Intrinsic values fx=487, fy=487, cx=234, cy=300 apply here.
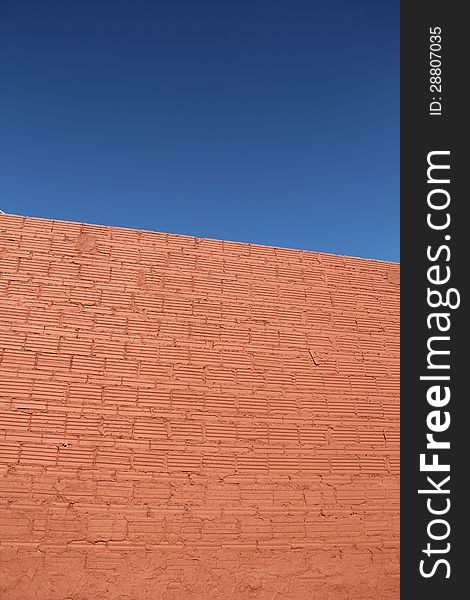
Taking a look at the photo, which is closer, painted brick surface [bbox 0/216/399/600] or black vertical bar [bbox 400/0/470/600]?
black vertical bar [bbox 400/0/470/600]

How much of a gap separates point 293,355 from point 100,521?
2.85 m

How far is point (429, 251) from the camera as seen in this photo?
15.7 ft

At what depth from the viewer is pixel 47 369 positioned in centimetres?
534

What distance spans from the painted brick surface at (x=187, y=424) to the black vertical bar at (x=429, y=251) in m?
1.17

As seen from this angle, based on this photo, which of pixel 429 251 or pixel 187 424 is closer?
pixel 429 251

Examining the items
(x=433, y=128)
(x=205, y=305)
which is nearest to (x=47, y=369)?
(x=205, y=305)

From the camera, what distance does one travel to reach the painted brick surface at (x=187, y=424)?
16.3 feet

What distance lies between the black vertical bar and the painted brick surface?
3.84ft

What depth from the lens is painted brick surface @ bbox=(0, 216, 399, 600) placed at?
497 centimetres

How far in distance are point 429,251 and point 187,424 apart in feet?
10.4

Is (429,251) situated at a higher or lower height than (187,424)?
higher

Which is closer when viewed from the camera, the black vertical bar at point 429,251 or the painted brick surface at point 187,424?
the black vertical bar at point 429,251

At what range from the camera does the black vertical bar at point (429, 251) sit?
4.58 m

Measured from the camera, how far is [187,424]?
5.50 metres
